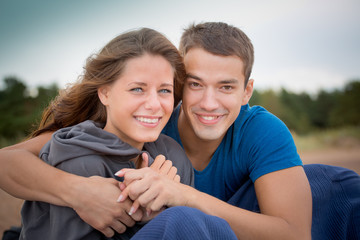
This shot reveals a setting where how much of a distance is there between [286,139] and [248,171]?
1.34 ft

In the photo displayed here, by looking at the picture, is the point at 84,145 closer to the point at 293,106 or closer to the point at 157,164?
the point at 157,164

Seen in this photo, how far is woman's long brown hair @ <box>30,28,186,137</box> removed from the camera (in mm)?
2166

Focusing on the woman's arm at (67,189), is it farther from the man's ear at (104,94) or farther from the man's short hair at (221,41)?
the man's short hair at (221,41)

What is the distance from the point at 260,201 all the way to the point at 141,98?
3.86 feet

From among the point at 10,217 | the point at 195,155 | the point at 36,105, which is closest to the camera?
the point at 195,155

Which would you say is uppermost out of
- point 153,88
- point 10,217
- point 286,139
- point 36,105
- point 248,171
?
point 153,88

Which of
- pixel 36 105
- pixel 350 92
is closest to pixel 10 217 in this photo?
pixel 36 105

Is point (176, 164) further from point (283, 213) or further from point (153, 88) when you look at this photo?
point (283, 213)

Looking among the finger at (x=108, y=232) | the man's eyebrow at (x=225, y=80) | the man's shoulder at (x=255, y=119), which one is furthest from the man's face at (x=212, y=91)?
the finger at (x=108, y=232)

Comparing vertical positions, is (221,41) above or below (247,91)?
above

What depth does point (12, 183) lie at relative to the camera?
1962 mm

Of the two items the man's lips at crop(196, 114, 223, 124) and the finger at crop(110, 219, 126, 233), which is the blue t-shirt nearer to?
the man's lips at crop(196, 114, 223, 124)

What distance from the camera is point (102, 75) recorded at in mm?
2227

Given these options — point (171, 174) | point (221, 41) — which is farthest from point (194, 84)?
point (171, 174)
